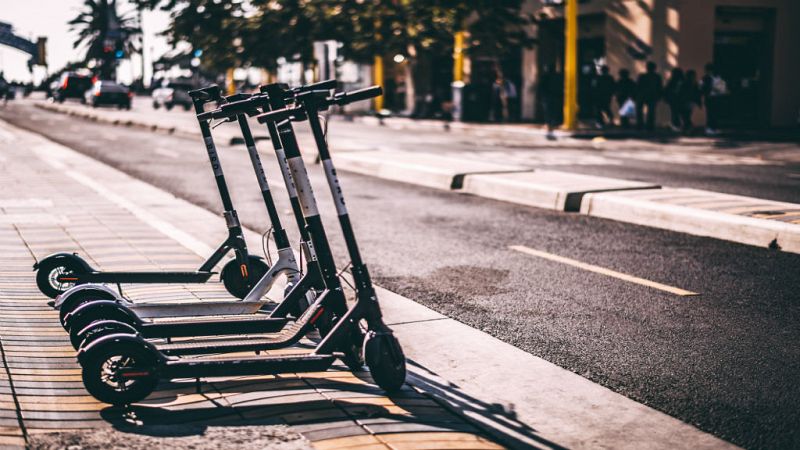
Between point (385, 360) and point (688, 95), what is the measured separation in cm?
2322

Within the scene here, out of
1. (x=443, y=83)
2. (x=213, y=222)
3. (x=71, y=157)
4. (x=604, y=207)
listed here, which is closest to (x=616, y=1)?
(x=443, y=83)

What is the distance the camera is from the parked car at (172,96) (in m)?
52.8

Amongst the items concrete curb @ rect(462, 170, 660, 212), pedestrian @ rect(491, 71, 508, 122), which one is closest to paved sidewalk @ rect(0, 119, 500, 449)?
concrete curb @ rect(462, 170, 660, 212)

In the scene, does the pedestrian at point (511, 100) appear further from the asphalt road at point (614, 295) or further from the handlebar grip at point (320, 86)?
the handlebar grip at point (320, 86)

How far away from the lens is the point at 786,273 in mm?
7078

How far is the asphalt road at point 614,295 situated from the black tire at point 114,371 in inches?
82.4

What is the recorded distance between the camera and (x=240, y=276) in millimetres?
5961

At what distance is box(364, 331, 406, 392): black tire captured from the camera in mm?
4086

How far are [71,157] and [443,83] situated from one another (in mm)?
25893

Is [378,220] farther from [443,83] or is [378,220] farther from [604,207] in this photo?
[443,83]

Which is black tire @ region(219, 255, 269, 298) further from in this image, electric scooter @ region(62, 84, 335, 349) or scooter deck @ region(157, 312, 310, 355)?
scooter deck @ region(157, 312, 310, 355)

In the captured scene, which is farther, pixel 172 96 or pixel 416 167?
pixel 172 96


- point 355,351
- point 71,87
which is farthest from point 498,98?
point 71,87

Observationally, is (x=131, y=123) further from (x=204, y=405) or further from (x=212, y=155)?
(x=204, y=405)
